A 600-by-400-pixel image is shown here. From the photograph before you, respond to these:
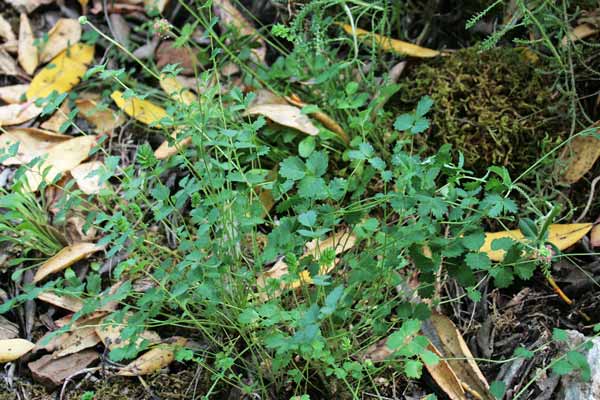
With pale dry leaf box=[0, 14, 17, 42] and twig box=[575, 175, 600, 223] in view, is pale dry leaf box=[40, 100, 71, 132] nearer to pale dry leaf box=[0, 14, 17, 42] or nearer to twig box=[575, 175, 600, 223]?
pale dry leaf box=[0, 14, 17, 42]

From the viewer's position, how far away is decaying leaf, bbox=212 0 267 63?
79.5 inches

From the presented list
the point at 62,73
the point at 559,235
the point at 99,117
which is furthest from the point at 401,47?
the point at 62,73

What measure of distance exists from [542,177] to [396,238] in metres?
0.68

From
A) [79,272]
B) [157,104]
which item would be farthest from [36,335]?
[157,104]

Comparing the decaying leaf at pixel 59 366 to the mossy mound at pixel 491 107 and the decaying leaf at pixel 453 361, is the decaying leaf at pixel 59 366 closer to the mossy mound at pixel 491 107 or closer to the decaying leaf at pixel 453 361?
the decaying leaf at pixel 453 361

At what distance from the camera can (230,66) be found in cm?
204

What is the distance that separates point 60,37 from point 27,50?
Result: 0.11 metres

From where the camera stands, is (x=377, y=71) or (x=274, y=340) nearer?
(x=274, y=340)

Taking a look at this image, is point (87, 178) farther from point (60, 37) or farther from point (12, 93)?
point (60, 37)

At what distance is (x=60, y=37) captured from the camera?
2.25 metres

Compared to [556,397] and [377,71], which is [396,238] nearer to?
[556,397]

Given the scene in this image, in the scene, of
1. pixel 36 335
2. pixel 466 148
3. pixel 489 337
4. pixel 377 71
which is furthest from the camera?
pixel 377 71

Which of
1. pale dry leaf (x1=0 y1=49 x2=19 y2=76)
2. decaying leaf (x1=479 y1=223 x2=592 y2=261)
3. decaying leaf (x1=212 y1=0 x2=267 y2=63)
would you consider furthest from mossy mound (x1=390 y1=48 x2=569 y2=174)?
Result: pale dry leaf (x1=0 y1=49 x2=19 y2=76)

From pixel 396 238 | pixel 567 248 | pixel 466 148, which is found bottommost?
pixel 567 248
